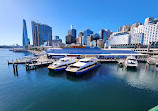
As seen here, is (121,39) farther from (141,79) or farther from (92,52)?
(141,79)

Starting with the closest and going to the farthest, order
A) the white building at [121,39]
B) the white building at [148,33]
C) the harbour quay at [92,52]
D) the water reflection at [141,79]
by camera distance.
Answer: the water reflection at [141,79], the harbour quay at [92,52], the white building at [148,33], the white building at [121,39]

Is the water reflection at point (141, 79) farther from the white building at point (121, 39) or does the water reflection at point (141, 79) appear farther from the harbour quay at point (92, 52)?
the white building at point (121, 39)

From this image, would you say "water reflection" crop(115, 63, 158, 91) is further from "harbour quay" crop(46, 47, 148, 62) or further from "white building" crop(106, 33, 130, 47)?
"white building" crop(106, 33, 130, 47)

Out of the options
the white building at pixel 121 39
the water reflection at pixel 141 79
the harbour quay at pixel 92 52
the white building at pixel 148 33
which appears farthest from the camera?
the white building at pixel 121 39

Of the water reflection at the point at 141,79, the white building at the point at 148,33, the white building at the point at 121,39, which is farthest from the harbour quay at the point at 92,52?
the white building at the point at 121,39

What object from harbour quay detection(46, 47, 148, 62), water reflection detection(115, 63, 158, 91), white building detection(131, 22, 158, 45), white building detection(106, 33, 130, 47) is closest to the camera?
water reflection detection(115, 63, 158, 91)

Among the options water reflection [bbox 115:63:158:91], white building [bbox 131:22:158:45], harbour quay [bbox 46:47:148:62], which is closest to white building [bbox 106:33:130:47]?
white building [bbox 131:22:158:45]

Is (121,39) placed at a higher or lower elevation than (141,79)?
higher

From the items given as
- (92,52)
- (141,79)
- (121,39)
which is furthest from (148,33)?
(141,79)

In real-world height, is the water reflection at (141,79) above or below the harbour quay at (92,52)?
below

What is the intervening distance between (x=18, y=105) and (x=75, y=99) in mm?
9858

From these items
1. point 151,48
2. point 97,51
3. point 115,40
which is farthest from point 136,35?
point 97,51

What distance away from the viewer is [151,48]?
257 ft

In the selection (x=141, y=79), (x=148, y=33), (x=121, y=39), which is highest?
(x=148, y=33)
